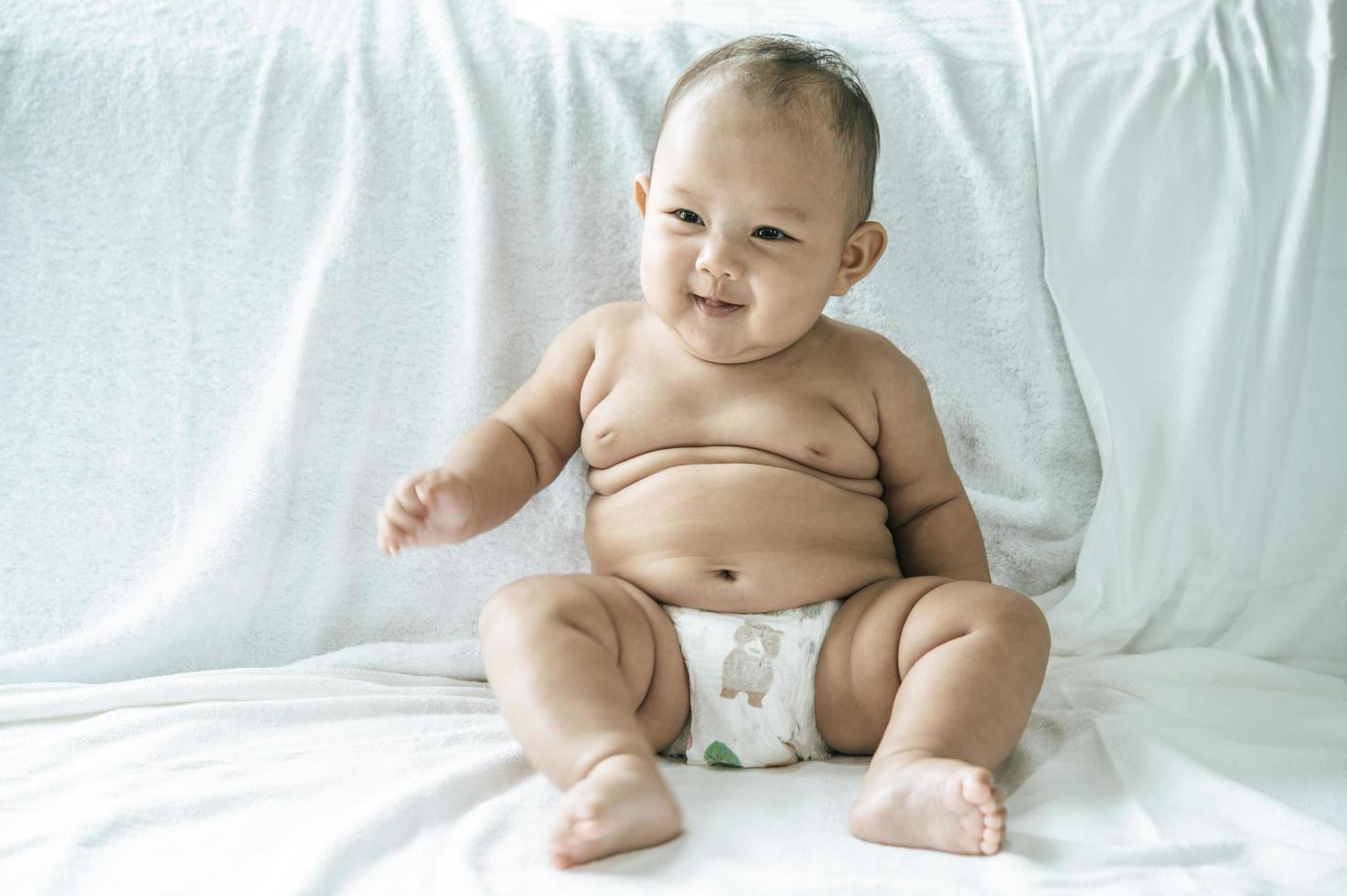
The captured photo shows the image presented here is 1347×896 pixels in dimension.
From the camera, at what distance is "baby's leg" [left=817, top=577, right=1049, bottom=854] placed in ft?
2.69

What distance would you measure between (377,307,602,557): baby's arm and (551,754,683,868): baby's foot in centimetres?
30

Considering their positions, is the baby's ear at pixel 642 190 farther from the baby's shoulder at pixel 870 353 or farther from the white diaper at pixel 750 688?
the white diaper at pixel 750 688

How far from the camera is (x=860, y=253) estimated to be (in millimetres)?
1160

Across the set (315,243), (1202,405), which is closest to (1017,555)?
(1202,405)

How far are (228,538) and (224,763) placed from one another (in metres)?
0.29

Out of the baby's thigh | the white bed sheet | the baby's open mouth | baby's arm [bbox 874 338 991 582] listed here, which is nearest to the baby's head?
the baby's open mouth

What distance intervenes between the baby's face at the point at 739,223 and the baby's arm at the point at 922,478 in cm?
12

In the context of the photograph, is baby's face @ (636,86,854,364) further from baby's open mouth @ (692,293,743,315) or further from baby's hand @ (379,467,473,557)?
baby's hand @ (379,467,473,557)

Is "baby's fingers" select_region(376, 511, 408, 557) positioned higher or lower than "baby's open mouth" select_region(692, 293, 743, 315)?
lower

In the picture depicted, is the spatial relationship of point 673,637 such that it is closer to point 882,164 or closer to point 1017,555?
point 1017,555

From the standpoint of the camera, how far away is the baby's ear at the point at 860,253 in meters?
1.14

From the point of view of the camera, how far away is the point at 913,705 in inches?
36.7

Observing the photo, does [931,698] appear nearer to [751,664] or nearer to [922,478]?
[751,664]

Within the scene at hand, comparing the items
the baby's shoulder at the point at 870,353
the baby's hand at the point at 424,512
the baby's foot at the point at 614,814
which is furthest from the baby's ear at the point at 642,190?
the baby's foot at the point at 614,814
